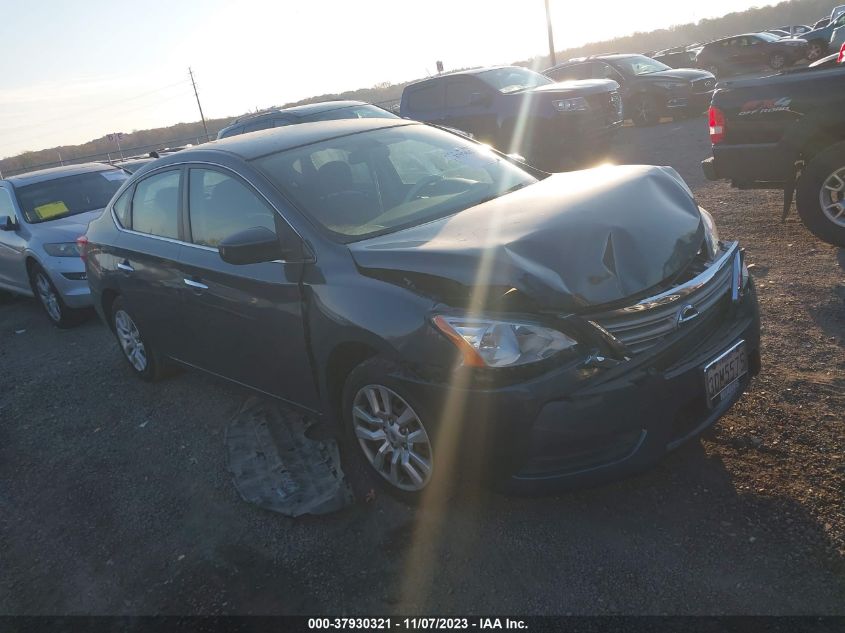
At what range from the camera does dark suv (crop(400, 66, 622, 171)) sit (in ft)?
38.5

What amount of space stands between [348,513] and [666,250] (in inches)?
76.8

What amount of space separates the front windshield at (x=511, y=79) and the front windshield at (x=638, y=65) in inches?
172

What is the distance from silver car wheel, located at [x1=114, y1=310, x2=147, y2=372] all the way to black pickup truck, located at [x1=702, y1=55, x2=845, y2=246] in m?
5.22

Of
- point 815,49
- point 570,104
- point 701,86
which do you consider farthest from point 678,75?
point 815,49

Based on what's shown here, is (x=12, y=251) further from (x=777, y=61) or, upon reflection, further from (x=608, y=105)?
(x=777, y=61)

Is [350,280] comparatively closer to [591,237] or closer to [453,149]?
[591,237]

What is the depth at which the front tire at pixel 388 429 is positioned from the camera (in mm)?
3213

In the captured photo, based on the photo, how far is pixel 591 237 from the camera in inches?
125

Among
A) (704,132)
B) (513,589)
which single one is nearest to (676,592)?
(513,589)

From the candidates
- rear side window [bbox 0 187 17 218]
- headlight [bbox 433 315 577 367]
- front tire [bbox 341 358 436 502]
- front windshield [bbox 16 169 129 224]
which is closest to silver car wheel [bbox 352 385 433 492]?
front tire [bbox 341 358 436 502]

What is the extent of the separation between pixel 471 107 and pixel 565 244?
32.0ft

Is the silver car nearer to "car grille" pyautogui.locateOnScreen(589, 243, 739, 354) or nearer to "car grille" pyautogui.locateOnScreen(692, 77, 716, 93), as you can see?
"car grille" pyautogui.locateOnScreen(589, 243, 739, 354)

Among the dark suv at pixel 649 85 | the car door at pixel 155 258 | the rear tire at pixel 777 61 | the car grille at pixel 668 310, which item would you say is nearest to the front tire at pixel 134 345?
the car door at pixel 155 258

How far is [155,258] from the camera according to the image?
4805 mm
